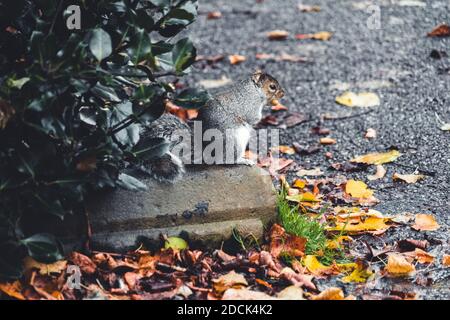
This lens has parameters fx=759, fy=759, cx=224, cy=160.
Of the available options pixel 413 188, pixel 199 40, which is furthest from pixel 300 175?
pixel 199 40

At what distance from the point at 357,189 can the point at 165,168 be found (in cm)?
118

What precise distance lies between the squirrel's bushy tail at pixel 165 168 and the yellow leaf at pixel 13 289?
2.65 feet

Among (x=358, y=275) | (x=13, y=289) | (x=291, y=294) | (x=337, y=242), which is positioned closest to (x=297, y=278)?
(x=291, y=294)

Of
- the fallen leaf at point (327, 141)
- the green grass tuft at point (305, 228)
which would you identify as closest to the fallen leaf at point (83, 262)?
the green grass tuft at point (305, 228)

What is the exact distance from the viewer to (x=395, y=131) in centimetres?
489

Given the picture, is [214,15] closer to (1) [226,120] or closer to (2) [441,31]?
(2) [441,31]

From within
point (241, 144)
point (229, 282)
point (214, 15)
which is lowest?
point (214, 15)

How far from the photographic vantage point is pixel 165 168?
3.54 metres

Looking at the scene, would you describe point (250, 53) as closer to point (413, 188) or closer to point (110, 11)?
point (413, 188)

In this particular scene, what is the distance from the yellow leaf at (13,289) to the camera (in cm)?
299

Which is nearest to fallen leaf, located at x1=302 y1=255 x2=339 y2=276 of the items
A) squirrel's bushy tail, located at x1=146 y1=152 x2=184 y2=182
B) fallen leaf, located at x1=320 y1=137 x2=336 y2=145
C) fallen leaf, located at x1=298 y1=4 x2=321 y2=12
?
squirrel's bushy tail, located at x1=146 y1=152 x2=184 y2=182

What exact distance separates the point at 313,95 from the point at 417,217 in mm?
2058

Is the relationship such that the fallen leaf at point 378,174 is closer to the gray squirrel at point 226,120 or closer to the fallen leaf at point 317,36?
the gray squirrel at point 226,120

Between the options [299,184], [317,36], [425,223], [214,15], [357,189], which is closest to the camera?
[425,223]
